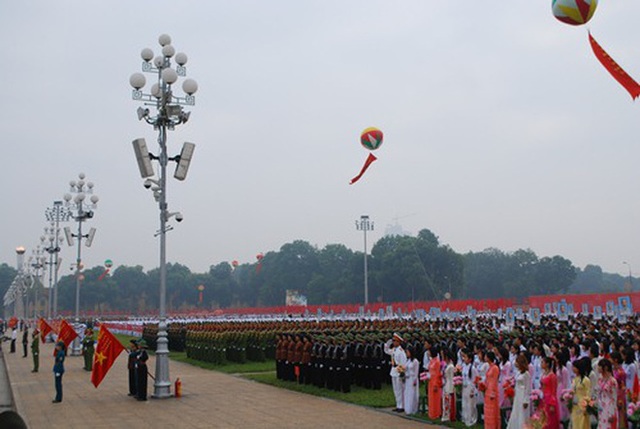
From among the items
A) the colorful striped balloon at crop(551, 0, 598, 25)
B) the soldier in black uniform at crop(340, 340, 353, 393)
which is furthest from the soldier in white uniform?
the colorful striped balloon at crop(551, 0, 598, 25)

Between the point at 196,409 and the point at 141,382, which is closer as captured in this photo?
the point at 196,409

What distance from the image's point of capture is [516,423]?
361 inches

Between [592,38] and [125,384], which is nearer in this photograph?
[592,38]

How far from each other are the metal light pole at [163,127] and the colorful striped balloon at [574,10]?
Answer: 8436 mm

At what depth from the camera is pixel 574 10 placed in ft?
34.5

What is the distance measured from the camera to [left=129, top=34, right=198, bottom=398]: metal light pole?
14.6 meters

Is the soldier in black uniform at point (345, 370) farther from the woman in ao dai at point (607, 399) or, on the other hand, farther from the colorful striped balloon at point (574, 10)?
the colorful striped balloon at point (574, 10)

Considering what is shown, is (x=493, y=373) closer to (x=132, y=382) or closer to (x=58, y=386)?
(x=132, y=382)

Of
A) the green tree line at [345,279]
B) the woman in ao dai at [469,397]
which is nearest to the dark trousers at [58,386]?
the woman in ao dai at [469,397]

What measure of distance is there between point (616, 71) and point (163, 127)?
10486 millimetres

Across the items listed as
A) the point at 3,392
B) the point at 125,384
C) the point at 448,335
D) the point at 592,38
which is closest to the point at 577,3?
the point at 592,38

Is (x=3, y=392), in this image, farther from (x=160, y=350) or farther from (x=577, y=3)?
(x=577, y=3)

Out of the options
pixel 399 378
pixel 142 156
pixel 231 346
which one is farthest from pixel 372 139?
pixel 399 378

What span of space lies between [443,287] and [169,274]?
179ft
